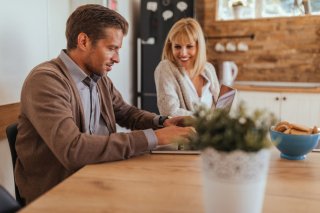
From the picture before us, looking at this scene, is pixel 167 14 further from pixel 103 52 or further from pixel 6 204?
pixel 6 204

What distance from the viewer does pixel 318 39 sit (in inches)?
141

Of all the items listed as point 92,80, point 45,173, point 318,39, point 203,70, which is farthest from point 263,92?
point 45,173

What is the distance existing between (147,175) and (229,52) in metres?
3.19

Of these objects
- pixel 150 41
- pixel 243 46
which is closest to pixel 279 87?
pixel 243 46

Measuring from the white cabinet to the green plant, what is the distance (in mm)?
2700

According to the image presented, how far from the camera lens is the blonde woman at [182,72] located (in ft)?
6.59

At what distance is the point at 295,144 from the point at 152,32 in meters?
2.84

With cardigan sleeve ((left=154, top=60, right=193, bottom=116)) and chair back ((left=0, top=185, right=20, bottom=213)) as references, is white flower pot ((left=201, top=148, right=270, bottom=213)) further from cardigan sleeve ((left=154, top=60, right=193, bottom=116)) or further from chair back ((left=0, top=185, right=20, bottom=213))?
cardigan sleeve ((left=154, top=60, right=193, bottom=116))

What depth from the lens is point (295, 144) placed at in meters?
1.09

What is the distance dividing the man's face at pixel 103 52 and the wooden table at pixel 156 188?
478 mm

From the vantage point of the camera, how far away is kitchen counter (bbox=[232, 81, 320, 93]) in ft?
10.8

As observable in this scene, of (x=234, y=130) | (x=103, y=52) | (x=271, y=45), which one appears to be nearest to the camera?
(x=234, y=130)

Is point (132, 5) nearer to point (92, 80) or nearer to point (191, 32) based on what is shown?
point (191, 32)

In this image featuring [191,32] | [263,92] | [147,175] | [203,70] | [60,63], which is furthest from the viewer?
[263,92]
